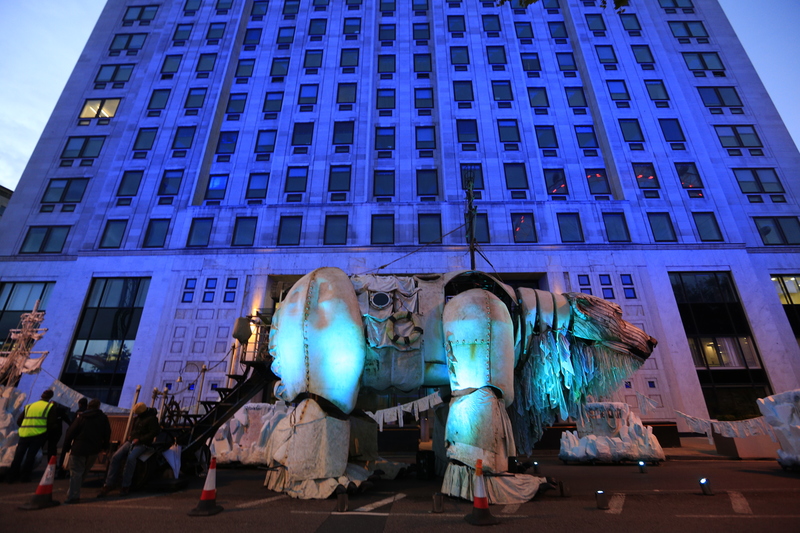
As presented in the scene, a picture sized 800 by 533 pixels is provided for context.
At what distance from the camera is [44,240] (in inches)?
912

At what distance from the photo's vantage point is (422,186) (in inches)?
947

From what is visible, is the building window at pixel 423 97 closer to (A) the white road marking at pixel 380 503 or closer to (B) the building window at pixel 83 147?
(B) the building window at pixel 83 147

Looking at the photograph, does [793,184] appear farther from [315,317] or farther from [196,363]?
[196,363]

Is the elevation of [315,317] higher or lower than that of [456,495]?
higher

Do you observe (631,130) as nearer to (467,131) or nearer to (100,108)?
(467,131)

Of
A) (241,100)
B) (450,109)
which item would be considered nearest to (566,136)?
(450,109)

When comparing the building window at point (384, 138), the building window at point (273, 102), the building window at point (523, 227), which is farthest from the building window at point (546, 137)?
the building window at point (273, 102)

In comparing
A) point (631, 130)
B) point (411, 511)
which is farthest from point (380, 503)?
point (631, 130)

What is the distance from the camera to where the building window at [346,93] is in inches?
1057

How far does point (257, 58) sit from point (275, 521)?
3138 cm

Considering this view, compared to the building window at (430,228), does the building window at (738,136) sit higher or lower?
higher

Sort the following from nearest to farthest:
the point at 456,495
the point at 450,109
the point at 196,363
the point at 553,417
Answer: the point at 456,495, the point at 553,417, the point at 196,363, the point at 450,109

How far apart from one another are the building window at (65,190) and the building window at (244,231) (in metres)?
7.27

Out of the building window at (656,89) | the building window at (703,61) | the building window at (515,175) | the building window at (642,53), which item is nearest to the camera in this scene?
the building window at (515,175)
